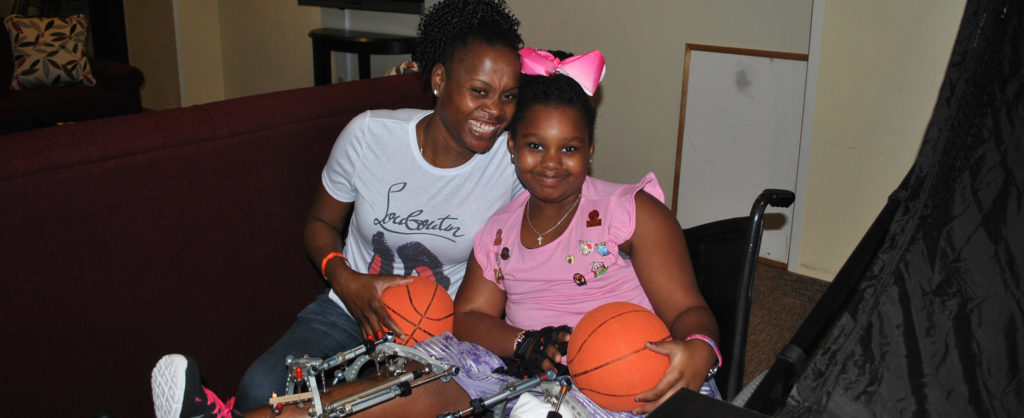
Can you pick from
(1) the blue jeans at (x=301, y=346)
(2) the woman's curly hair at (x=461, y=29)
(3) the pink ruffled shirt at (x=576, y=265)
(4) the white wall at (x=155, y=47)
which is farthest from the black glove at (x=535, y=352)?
(4) the white wall at (x=155, y=47)

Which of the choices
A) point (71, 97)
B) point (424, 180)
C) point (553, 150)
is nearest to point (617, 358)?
point (553, 150)

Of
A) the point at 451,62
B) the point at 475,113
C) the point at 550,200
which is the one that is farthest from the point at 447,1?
the point at 550,200

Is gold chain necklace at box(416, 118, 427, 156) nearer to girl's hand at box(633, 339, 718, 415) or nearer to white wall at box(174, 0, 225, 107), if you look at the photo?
girl's hand at box(633, 339, 718, 415)

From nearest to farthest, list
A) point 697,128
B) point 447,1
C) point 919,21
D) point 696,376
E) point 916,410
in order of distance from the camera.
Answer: point 916,410
point 696,376
point 447,1
point 919,21
point 697,128

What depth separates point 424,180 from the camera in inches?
67.8

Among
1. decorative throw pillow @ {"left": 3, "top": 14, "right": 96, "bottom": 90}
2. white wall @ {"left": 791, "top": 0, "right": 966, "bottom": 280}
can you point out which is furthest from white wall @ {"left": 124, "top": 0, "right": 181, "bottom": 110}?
white wall @ {"left": 791, "top": 0, "right": 966, "bottom": 280}

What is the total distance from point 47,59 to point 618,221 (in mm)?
4549

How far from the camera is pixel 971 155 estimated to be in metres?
1.19

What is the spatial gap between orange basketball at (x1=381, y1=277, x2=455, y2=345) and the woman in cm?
8

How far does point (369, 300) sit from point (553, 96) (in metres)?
0.60

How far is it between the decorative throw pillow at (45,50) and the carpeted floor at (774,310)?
14.5ft

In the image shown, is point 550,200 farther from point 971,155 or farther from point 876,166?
Answer: point 876,166

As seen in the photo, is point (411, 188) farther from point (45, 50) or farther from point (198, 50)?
point (198, 50)

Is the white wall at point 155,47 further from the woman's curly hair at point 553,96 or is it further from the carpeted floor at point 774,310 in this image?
the woman's curly hair at point 553,96
